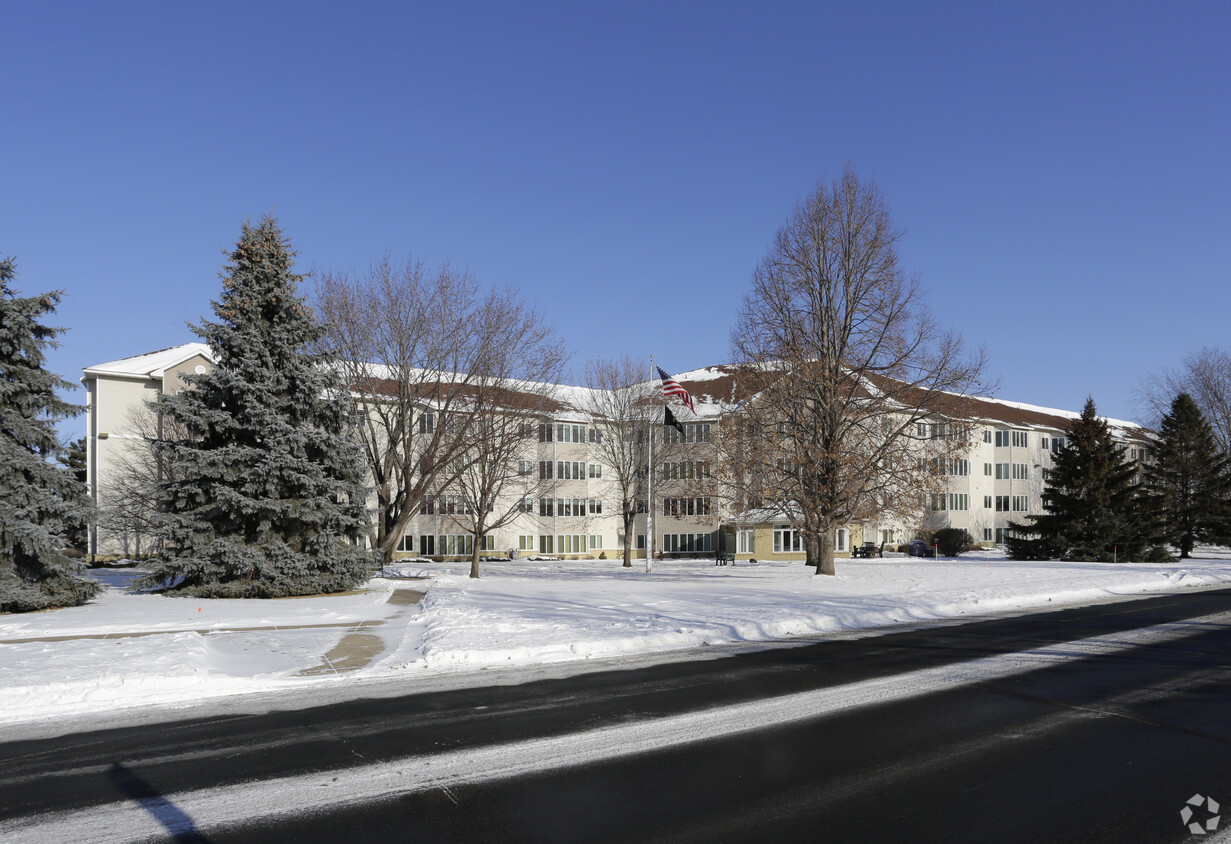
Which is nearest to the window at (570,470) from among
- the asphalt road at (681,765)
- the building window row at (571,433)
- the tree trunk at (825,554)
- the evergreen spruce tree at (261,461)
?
the building window row at (571,433)

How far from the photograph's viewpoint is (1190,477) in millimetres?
53719

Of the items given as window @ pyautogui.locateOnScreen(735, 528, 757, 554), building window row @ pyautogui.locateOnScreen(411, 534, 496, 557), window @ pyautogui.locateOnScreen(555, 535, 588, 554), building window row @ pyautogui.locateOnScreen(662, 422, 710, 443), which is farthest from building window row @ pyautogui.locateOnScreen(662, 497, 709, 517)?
building window row @ pyautogui.locateOnScreen(411, 534, 496, 557)

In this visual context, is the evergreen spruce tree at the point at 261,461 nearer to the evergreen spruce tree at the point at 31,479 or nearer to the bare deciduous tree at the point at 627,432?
the evergreen spruce tree at the point at 31,479

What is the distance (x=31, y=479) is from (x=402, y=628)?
10.1 m

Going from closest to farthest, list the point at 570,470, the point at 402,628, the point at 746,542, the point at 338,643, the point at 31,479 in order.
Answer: the point at 338,643, the point at 402,628, the point at 31,479, the point at 746,542, the point at 570,470

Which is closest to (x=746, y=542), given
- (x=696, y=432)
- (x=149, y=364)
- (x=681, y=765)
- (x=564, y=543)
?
(x=696, y=432)

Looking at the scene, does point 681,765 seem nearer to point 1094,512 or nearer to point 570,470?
point 1094,512

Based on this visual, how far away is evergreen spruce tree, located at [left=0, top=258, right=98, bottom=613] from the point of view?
1802 centimetres

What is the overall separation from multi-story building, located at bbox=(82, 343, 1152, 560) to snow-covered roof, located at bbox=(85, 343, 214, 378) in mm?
105

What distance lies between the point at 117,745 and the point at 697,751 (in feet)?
18.4

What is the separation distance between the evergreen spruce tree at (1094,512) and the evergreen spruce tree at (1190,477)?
806 centimetres

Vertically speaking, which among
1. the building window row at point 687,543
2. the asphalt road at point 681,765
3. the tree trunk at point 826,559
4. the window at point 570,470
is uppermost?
the window at point 570,470

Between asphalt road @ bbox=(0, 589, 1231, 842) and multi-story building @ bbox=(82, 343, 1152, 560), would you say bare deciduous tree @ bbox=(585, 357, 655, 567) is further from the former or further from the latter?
asphalt road @ bbox=(0, 589, 1231, 842)

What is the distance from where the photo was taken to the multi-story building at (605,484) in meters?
49.6
